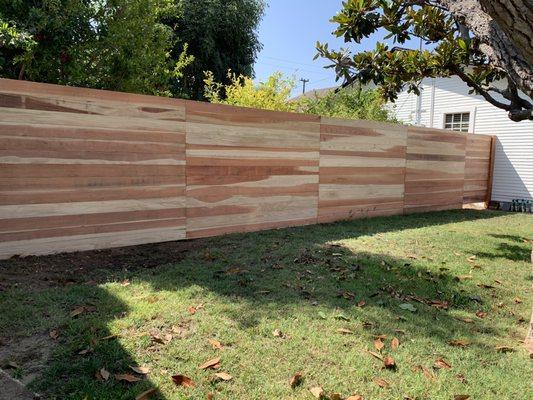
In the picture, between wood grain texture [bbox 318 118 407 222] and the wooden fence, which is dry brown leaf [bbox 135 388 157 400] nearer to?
the wooden fence

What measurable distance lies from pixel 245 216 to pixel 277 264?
5.79 ft

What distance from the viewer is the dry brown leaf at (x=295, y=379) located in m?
2.42

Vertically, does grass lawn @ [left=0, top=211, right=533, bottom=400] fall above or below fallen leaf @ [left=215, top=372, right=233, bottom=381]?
above

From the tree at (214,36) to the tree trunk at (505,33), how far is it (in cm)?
1226

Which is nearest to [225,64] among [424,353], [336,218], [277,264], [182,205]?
[336,218]

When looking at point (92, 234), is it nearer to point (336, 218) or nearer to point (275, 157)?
point (275, 157)

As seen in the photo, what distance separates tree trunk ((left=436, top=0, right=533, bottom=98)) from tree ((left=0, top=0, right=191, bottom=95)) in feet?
14.3

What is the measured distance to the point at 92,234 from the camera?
4.86m

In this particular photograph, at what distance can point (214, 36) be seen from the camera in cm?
1681

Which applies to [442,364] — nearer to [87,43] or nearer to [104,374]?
[104,374]

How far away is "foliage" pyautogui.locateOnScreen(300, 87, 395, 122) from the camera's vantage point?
40.3 ft

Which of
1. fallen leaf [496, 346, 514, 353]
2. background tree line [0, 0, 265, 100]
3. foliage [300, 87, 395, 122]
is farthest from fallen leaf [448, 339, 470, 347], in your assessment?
foliage [300, 87, 395, 122]

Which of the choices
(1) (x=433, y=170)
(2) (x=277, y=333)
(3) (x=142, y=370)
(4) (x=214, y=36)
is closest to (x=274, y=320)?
(2) (x=277, y=333)

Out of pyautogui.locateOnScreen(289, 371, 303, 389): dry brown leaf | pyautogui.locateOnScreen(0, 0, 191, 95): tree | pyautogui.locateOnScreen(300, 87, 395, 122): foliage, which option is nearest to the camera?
pyautogui.locateOnScreen(289, 371, 303, 389): dry brown leaf
